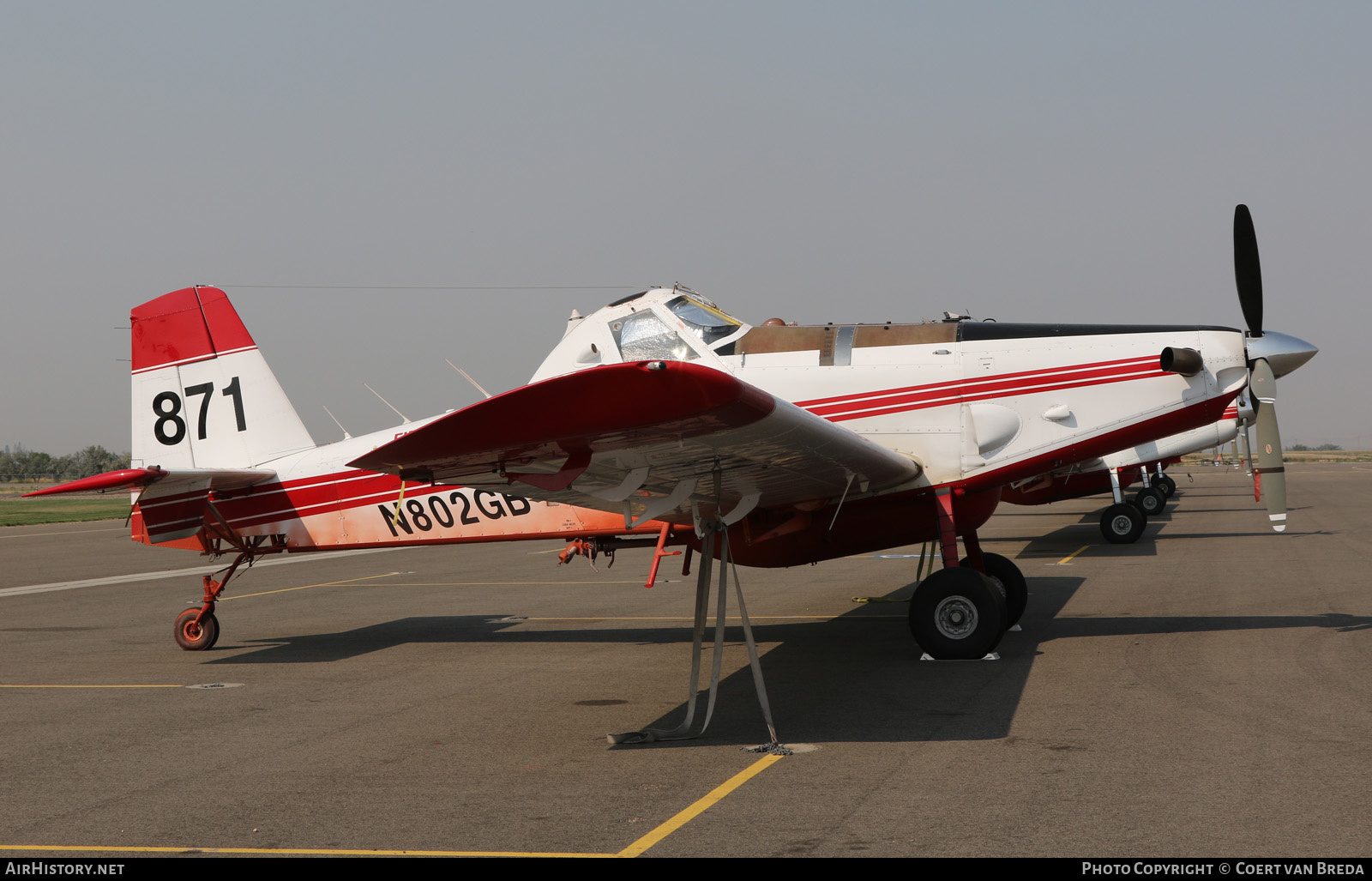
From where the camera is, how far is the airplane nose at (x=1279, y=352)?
8656 mm

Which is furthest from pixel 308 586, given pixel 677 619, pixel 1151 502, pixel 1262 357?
pixel 1151 502

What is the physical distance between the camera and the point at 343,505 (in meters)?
10.5

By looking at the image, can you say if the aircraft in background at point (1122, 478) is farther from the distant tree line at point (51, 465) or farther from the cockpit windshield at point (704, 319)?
the distant tree line at point (51, 465)

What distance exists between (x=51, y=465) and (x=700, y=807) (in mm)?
130373

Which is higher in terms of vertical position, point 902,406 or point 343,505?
point 902,406

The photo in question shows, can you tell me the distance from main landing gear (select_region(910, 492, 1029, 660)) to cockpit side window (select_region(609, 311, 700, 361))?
2.53 metres

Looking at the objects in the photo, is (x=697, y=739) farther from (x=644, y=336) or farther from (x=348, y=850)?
(x=644, y=336)

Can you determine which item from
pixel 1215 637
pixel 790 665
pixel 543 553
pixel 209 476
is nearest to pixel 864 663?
pixel 790 665

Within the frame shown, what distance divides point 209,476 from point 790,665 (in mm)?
5973

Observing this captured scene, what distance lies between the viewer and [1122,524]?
20703 millimetres

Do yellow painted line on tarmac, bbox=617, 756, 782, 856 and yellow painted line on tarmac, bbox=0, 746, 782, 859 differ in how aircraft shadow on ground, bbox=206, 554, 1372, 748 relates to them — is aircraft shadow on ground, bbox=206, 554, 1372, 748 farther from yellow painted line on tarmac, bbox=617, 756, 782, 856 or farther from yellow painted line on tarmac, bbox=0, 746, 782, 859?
yellow painted line on tarmac, bbox=0, 746, 782, 859

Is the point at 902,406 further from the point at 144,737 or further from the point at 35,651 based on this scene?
the point at 35,651

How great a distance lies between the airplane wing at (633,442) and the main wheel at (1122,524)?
15.3 metres

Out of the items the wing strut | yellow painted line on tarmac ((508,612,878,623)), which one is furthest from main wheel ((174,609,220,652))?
the wing strut
